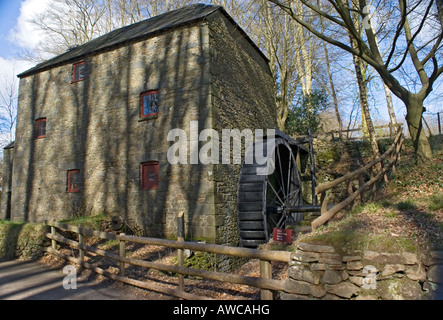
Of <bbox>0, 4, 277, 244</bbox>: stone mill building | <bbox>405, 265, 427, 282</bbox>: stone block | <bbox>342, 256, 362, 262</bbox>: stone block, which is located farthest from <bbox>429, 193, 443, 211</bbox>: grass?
<bbox>0, 4, 277, 244</bbox>: stone mill building

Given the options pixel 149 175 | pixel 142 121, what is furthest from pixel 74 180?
pixel 142 121

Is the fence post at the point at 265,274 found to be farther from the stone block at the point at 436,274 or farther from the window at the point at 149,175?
the window at the point at 149,175

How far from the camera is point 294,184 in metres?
11.7

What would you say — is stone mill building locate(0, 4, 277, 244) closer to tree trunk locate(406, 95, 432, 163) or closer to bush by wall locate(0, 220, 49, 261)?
bush by wall locate(0, 220, 49, 261)

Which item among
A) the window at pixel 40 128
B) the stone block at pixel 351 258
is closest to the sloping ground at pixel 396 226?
the stone block at pixel 351 258

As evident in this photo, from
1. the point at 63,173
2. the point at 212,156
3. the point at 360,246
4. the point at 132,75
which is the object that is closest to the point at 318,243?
the point at 360,246

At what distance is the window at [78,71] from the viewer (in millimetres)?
11980

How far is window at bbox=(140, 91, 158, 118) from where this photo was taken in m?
10.0

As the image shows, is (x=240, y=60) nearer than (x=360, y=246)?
No

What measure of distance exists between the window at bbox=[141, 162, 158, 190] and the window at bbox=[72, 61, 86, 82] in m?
5.03


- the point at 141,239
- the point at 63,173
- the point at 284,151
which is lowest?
the point at 141,239

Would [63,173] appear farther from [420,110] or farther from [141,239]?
[420,110]

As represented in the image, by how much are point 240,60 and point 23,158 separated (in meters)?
9.88

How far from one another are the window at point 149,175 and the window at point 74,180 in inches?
121
